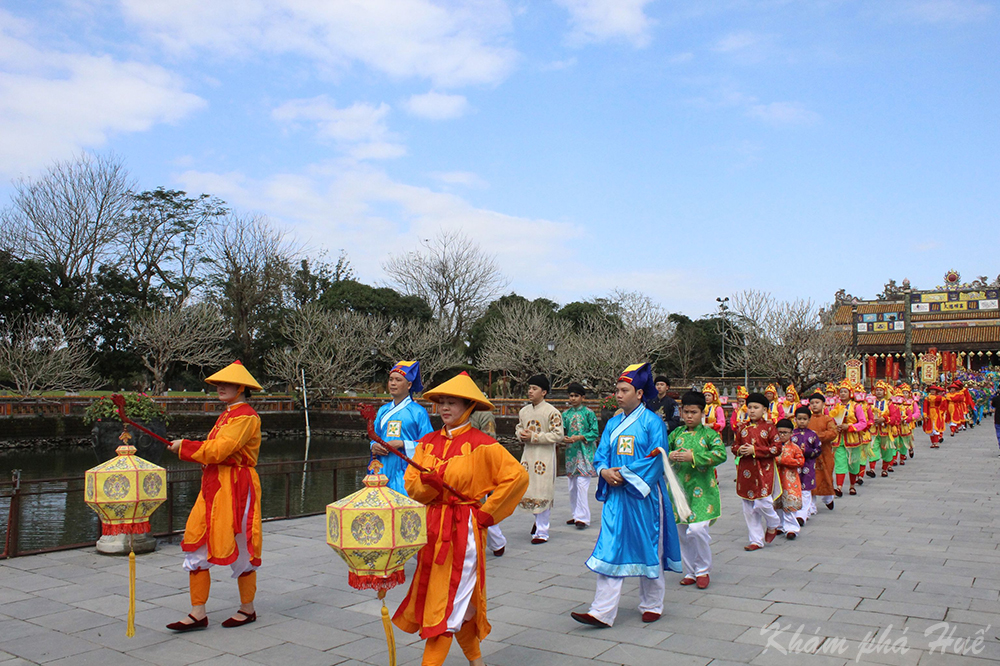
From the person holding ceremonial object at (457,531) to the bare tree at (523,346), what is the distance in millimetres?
31668

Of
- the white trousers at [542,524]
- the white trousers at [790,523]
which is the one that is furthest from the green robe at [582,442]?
the white trousers at [790,523]

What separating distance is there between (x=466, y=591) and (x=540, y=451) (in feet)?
14.3

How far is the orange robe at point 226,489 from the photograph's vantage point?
4711mm

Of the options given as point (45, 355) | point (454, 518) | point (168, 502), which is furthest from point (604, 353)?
point (454, 518)

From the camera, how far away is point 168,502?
8.05 metres

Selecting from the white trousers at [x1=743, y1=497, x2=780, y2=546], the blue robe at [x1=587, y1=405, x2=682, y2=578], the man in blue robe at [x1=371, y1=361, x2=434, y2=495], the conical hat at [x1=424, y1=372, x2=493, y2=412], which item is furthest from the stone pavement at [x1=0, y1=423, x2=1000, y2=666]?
the conical hat at [x1=424, y1=372, x2=493, y2=412]

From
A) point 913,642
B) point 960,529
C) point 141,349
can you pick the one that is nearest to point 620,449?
point 913,642

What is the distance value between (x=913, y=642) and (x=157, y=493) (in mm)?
4877

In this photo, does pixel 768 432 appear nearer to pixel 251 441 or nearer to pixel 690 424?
pixel 690 424

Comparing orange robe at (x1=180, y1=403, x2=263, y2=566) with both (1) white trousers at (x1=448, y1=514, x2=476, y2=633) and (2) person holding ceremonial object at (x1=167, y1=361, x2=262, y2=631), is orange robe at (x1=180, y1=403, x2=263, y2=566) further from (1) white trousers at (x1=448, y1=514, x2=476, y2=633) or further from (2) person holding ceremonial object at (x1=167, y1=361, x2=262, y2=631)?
(1) white trousers at (x1=448, y1=514, x2=476, y2=633)

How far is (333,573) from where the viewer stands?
6434 mm

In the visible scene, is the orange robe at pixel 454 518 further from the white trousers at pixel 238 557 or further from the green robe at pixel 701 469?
the green robe at pixel 701 469

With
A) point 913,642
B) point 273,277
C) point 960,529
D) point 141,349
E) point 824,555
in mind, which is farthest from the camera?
point 273,277

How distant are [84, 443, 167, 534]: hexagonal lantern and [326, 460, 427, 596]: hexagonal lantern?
6.77ft
